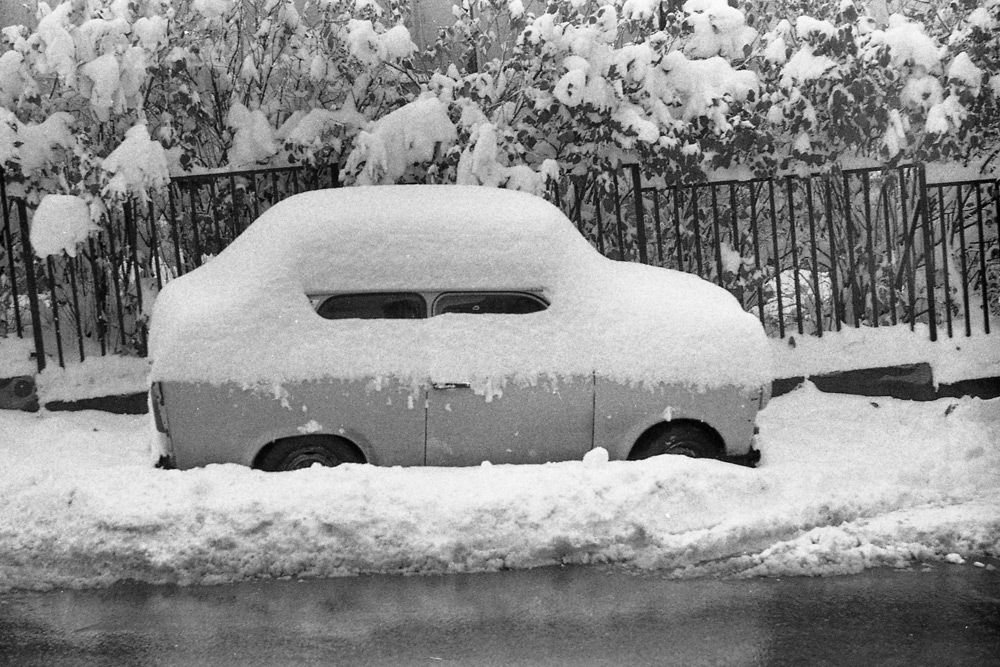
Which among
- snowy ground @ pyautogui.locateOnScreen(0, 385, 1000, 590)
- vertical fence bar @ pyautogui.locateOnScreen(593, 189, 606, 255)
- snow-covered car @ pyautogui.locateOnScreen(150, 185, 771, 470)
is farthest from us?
vertical fence bar @ pyautogui.locateOnScreen(593, 189, 606, 255)

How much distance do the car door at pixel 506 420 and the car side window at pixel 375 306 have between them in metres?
0.13

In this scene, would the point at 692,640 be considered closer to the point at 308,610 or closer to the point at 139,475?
the point at 308,610

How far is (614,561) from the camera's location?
5789 mm

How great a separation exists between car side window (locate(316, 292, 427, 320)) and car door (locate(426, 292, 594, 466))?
132 mm

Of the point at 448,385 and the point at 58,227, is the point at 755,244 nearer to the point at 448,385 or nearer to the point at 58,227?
the point at 448,385

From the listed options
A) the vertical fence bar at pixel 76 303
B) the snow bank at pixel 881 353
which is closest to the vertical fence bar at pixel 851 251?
the snow bank at pixel 881 353

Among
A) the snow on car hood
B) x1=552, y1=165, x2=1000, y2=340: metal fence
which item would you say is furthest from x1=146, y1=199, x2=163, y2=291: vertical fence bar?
x1=552, y1=165, x2=1000, y2=340: metal fence

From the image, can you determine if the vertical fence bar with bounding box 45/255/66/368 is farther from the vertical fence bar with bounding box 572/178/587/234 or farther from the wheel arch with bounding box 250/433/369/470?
the vertical fence bar with bounding box 572/178/587/234

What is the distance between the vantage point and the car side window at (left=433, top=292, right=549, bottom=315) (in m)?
6.95

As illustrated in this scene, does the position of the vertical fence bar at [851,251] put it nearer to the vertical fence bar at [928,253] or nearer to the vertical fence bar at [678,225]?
the vertical fence bar at [928,253]

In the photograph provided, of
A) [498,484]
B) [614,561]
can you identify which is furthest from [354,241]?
[614,561]

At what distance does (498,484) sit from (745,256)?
4673 millimetres

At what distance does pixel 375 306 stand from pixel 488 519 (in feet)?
5.30

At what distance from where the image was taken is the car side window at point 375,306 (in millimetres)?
6863
